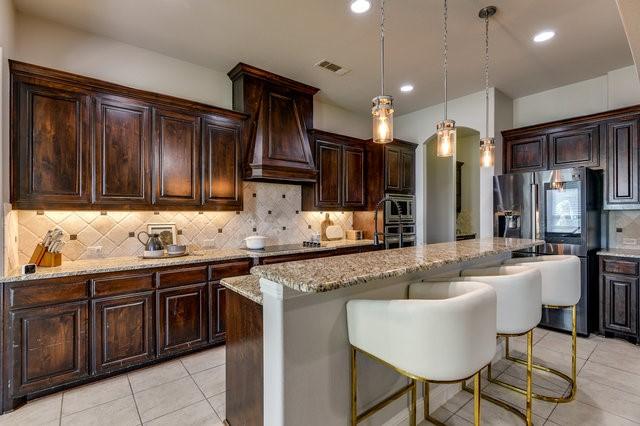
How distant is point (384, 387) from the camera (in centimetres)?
186

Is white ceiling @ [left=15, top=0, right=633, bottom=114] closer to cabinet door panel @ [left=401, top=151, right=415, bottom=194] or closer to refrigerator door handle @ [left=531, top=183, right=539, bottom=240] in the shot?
cabinet door panel @ [left=401, top=151, right=415, bottom=194]

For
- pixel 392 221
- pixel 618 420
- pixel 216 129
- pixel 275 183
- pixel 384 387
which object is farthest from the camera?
pixel 392 221

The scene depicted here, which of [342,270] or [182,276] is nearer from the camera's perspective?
[342,270]

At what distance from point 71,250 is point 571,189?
5.11 m

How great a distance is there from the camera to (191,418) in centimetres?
208

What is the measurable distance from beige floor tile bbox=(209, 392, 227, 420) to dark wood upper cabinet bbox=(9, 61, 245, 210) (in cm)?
178

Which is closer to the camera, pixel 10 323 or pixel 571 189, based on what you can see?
pixel 10 323

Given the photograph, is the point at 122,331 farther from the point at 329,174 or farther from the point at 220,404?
the point at 329,174

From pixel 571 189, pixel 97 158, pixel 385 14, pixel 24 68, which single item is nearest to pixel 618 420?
pixel 571 189

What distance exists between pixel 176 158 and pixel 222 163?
48 centimetres

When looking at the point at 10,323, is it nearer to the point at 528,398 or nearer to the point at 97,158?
the point at 97,158

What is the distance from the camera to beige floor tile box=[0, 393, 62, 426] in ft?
6.72

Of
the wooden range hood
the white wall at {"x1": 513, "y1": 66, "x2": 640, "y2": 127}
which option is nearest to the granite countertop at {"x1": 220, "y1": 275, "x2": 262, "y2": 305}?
the wooden range hood

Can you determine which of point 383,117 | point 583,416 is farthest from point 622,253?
point 383,117
